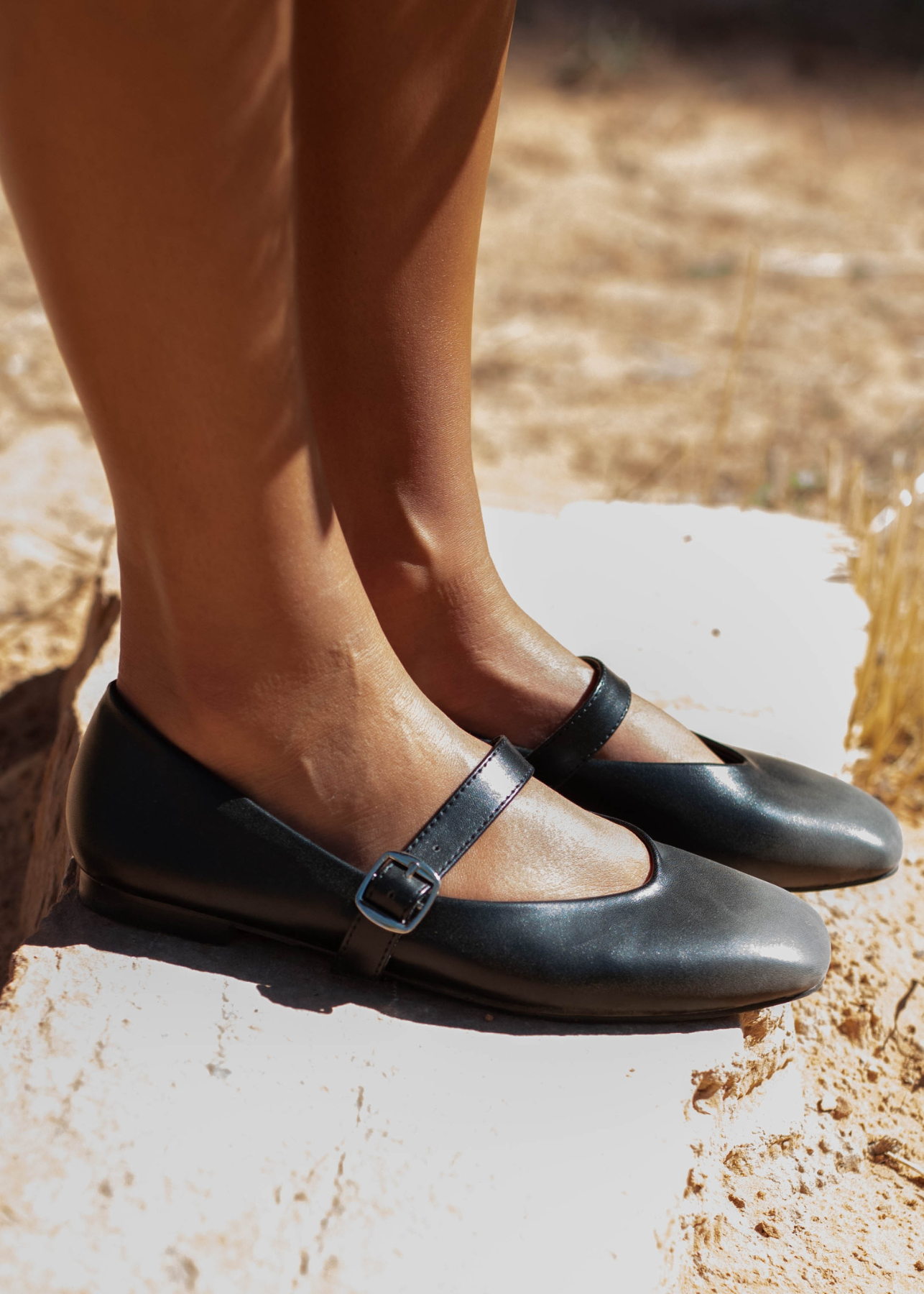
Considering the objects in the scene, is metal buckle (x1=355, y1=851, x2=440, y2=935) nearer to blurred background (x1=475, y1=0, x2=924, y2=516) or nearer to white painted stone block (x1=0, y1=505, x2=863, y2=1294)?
white painted stone block (x1=0, y1=505, x2=863, y2=1294)

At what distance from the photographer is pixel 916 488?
145cm

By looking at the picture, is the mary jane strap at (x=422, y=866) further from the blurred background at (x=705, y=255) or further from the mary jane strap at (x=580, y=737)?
the blurred background at (x=705, y=255)

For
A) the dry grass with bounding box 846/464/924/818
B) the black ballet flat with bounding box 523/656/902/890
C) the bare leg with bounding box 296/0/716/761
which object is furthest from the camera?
the dry grass with bounding box 846/464/924/818

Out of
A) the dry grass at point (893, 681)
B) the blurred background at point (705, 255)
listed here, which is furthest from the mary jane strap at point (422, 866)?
the blurred background at point (705, 255)

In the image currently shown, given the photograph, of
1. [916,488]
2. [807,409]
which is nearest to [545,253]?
[807,409]

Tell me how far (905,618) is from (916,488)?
0.59ft

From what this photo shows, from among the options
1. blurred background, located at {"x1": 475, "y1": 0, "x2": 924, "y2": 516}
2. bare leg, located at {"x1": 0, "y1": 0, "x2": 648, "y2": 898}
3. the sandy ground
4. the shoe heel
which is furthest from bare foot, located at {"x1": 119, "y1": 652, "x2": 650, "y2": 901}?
blurred background, located at {"x1": 475, "y1": 0, "x2": 924, "y2": 516}

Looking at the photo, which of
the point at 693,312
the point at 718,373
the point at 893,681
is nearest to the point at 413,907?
the point at 893,681

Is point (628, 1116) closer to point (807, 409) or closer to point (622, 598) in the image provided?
point (622, 598)

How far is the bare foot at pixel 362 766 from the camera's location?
729 millimetres

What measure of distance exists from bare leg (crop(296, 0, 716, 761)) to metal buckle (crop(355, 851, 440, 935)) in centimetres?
21

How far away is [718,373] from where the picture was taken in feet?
9.18

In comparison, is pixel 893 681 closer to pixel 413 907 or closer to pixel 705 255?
pixel 413 907

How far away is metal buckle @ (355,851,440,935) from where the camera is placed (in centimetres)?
73
